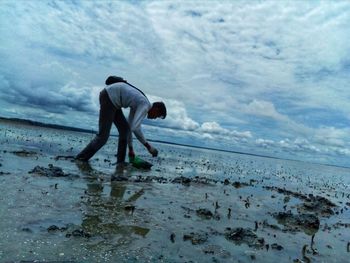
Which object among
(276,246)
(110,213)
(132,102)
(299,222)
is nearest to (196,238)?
(276,246)

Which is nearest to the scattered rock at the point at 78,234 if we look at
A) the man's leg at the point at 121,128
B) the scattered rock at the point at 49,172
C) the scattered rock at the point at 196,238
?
the scattered rock at the point at 196,238

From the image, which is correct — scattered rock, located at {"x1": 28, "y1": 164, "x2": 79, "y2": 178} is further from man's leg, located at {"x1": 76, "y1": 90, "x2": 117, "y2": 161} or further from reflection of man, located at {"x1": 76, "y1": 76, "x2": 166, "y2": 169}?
man's leg, located at {"x1": 76, "y1": 90, "x2": 117, "y2": 161}

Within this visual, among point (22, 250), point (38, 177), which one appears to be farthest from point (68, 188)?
point (22, 250)

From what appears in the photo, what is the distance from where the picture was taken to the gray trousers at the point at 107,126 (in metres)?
10.9

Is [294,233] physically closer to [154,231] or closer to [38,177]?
[154,231]

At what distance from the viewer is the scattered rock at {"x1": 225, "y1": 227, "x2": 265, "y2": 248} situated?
5.16m

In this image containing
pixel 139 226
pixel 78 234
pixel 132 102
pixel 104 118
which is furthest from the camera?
pixel 104 118

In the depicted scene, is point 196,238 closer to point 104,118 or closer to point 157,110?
point 157,110

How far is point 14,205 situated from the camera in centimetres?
509

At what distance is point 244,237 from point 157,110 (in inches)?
218

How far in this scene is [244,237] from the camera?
5359mm

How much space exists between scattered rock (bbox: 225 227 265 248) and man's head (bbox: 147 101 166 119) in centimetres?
511

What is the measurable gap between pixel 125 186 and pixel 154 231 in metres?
3.31

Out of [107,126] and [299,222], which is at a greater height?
[107,126]
